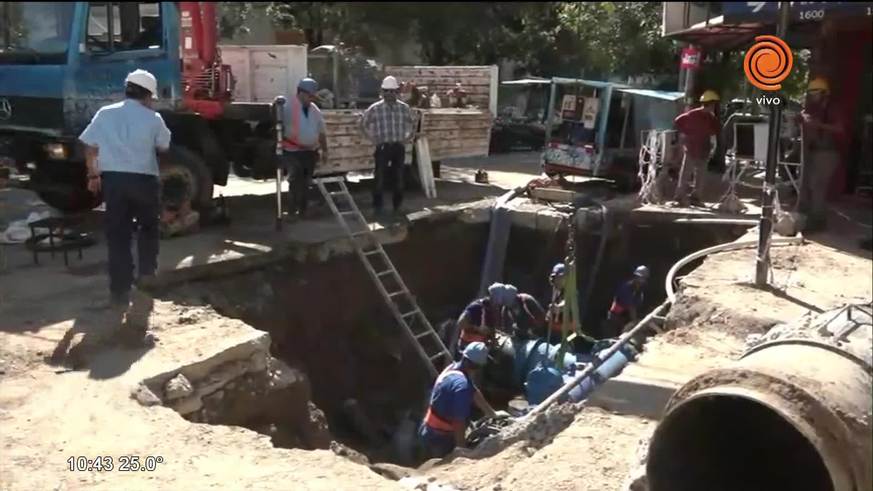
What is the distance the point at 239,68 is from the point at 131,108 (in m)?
5.51

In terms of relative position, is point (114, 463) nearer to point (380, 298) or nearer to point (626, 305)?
point (380, 298)

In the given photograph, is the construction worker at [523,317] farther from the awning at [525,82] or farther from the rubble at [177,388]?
the awning at [525,82]

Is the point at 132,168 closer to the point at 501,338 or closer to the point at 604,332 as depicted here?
the point at 501,338

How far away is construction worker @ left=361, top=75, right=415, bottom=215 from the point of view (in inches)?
426

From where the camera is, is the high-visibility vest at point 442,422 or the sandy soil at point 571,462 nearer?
the sandy soil at point 571,462

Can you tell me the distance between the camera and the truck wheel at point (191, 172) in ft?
32.9

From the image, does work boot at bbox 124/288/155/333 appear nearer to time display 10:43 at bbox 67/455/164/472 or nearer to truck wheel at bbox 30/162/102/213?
time display 10:43 at bbox 67/455/164/472

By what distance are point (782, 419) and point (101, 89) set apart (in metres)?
7.79

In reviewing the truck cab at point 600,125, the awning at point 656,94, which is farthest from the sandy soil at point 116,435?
the awning at point 656,94

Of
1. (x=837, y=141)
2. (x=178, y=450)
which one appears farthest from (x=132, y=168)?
(x=837, y=141)

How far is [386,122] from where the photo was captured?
10859mm

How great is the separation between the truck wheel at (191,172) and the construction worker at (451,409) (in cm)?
429

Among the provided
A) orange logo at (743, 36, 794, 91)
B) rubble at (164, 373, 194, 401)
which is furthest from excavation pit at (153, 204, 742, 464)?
orange logo at (743, 36, 794, 91)

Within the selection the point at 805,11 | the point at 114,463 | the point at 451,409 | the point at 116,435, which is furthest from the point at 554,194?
the point at 114,463
